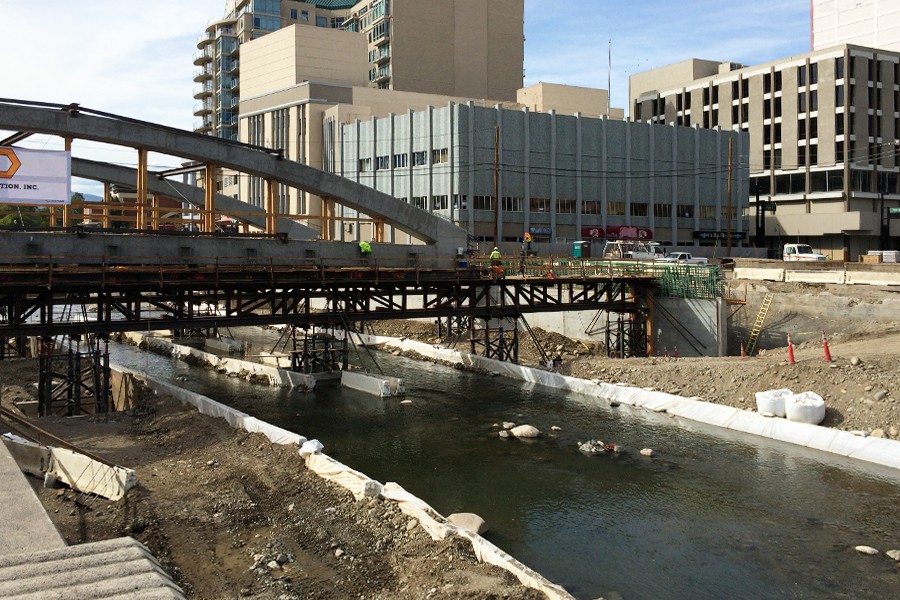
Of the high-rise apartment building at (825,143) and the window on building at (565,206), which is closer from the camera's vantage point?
the window on building at (565,206)

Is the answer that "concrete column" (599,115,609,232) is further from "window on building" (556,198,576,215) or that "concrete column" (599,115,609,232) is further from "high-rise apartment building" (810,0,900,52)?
"high-rise apartment building" (810,0,900,52)

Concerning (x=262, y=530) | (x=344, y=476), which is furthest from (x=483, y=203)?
(x=262, y=530)

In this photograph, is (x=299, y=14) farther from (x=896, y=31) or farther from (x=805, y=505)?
(x=805, y=505)

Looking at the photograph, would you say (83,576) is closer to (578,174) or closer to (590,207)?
(578,174)

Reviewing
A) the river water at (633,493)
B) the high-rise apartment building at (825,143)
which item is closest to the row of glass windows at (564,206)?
the high-rise apartment building at (825,143)

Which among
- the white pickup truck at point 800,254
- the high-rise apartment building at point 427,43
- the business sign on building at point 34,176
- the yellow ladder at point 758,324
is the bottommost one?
the yellow ladder at point 758,324

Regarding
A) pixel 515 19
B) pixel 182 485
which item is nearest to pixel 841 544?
pixel 182 485

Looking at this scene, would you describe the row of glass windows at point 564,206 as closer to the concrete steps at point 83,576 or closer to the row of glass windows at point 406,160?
the row of glass windows at point 406,160

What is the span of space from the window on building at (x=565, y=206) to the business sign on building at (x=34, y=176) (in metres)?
58.9

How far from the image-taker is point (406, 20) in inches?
4252

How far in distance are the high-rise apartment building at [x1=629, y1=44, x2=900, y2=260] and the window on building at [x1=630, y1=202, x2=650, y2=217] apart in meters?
15.0

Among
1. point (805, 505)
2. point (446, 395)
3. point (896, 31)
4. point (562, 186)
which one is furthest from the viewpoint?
point (896, 31)

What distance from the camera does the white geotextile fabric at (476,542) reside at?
1358cm

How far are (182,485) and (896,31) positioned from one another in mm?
113277
